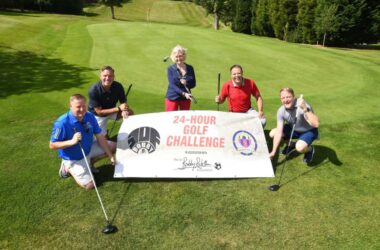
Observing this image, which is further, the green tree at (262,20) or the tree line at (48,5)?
the tree line at (48,5)

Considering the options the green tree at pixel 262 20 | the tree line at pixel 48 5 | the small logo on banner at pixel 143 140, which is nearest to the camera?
the small logo on banner at pixel 143 140

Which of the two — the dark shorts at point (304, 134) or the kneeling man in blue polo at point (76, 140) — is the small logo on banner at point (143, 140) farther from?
the dark shorts at point (304, 134)

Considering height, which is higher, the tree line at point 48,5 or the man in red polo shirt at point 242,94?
the tree line at point 48,5

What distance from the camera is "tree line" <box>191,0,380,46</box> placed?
105 ft

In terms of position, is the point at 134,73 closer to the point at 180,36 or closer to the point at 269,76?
the point at 269,76

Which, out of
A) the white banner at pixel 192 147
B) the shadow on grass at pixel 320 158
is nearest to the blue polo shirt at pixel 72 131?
the white banner at pixel 192 147

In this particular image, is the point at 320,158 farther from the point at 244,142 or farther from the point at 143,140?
the point at 143,140

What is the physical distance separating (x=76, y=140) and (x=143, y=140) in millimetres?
1365

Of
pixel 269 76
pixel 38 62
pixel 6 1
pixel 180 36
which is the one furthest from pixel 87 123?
pixel 6 1

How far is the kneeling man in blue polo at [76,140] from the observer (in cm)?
589

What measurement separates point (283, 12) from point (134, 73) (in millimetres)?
32241

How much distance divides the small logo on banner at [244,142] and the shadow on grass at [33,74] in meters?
7.74

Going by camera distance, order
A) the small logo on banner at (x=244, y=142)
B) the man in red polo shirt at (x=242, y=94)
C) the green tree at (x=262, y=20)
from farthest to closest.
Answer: the green tree at (x=262, y=20) < the man in red polo shirt at (x=242, y=94) < the small logo on banner at (x=244, y=142)

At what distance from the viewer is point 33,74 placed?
1387cm
